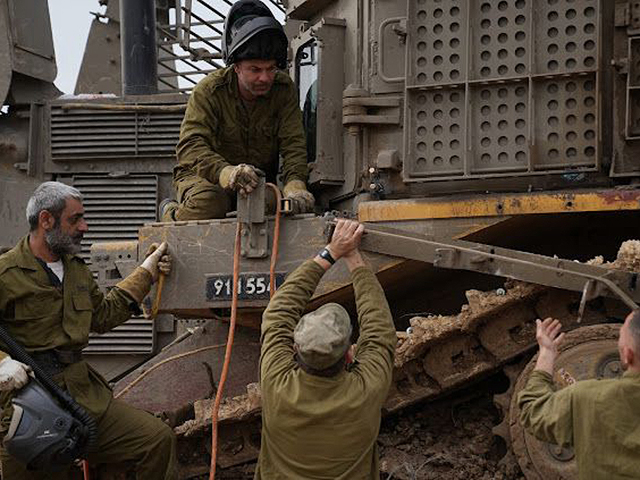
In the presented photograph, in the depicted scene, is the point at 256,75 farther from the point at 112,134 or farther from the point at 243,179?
the point at 112,134

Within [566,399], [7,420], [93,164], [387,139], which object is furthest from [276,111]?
[93,164]

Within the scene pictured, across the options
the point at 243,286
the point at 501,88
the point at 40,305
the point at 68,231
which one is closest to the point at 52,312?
the point at 40,305

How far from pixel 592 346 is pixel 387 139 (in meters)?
1.76

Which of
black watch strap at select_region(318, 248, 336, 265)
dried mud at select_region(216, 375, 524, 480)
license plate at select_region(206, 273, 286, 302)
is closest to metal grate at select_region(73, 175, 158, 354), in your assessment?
Result: dried mud at select_region(216, 375, 524, 480)

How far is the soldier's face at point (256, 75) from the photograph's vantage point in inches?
272

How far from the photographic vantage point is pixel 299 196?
21.5ft

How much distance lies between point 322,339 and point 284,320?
58 centimetres

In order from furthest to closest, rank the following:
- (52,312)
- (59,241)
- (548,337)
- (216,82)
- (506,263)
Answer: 1. (216,82)
2. (59,241)
3. (52,312)
4. (506,263)
5. (548,337)

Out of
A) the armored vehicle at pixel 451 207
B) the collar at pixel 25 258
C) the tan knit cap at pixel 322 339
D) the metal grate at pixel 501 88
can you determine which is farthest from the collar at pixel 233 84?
the tan knit cap at pixel 322 339

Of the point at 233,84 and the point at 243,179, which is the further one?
the point at 233,84

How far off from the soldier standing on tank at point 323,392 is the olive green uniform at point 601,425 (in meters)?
0.87

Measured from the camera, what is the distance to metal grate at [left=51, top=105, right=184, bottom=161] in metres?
10.9

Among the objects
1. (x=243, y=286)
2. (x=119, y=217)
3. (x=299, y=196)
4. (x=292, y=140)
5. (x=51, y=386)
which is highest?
(x=292, y=140)

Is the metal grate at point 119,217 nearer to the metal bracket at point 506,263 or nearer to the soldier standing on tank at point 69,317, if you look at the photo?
the soldier standing on tank at point 69,317
